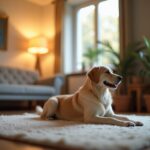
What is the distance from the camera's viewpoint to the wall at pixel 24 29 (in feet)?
18.4

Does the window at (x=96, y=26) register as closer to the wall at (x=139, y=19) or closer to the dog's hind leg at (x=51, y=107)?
the wall at (x=139, y=19)

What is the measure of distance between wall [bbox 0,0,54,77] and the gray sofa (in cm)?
53

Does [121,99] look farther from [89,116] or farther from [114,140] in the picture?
[114,140]

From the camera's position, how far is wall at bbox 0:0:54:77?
18.4 feet

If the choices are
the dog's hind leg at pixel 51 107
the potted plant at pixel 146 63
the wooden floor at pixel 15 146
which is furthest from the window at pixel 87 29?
→ the wooden floor at pixel 15 146

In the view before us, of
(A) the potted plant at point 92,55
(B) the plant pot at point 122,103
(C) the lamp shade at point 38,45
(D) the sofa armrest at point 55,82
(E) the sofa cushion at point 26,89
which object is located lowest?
(B) the plant pot at point 122,103

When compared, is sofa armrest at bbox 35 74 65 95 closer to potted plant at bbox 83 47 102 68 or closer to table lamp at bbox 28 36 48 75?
potted plant at bbox 83 47 102 68

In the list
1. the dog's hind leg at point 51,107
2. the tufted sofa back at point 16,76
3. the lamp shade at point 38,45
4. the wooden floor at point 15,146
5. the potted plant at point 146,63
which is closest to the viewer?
the wooden floor at point 15,146

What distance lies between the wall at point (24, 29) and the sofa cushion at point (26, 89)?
121cm

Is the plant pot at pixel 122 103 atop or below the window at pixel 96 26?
below

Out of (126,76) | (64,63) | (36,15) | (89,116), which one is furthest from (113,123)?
(36,15)

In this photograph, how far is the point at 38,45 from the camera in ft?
18.1

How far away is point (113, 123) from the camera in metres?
1.94

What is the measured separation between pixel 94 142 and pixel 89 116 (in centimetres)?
91
